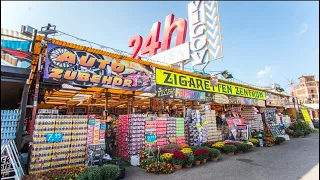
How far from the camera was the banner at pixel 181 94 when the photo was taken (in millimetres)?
13758

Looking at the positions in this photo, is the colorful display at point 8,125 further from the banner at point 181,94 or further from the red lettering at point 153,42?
the red lettering at point 153,42

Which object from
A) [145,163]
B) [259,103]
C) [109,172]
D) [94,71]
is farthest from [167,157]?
[259,103]

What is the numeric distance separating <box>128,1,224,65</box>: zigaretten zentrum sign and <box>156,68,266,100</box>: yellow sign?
8.02 ft

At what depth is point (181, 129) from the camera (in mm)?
13375

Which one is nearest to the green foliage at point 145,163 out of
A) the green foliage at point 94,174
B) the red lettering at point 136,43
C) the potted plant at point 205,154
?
the potted plant at point 205,154

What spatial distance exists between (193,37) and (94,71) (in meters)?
11.8

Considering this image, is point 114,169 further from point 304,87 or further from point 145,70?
point 304,87

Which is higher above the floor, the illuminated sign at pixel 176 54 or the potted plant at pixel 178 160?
the illuminated sign at pixel 176 54

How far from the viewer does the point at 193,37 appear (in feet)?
62.1

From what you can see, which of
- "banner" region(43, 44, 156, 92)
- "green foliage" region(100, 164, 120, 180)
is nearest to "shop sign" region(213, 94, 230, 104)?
"banner" region(43, 44, 156, 92)

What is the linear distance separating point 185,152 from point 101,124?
472 centimetres

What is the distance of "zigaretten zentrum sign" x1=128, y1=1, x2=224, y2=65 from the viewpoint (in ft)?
58.5

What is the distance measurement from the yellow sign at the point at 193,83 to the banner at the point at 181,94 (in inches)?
12.9

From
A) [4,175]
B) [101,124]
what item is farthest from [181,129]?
[4,175]
